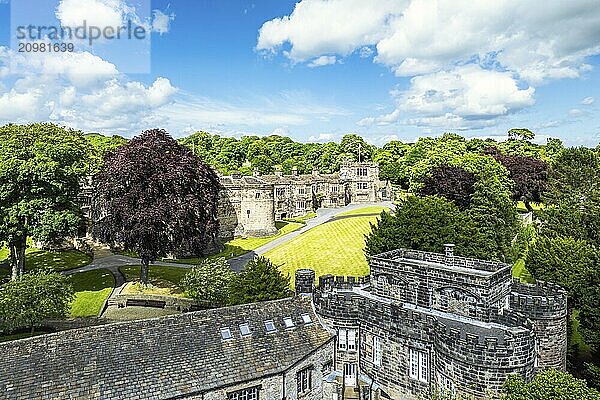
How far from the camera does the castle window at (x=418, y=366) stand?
24.0 metres

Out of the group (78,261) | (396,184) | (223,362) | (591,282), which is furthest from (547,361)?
(396,184)

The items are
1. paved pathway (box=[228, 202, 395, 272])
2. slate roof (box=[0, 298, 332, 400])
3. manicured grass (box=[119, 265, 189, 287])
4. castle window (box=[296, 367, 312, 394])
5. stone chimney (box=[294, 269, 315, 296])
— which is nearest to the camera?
slate roof (box=[0, 298, 332, 400])

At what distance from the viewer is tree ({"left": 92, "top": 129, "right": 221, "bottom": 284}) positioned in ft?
135

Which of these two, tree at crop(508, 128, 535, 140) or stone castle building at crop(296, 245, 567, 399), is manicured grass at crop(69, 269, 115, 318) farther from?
tree at crop(508, 128, 535, 140)

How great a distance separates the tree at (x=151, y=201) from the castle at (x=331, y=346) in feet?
57.6

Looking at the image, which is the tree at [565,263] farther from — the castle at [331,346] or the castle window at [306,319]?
the castle window at [306,319]

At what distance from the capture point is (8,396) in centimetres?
1783

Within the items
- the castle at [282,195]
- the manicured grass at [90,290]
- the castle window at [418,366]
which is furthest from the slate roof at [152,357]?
the castle at [282,195]

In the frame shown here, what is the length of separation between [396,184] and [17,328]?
101161 mm

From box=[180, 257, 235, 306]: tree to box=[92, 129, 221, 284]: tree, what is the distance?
5.72 m

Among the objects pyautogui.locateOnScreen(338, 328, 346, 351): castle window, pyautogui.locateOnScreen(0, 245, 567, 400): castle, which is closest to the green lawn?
pyautogui.locateOnScreen(0, 245, 567, 400): castle

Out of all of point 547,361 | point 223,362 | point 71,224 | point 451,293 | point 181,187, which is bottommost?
point 547,361

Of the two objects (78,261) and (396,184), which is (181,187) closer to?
(78,261)

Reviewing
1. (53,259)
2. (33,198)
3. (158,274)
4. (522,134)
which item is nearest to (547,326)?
(158,274)
